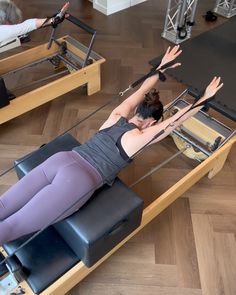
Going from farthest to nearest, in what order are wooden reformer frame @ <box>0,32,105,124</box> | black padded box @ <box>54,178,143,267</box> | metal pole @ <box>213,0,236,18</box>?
metal pole @ <box>213,0,236,18</box>
wooden reformer frame @ <box>0,32,105,124</box>
black padded box @ <box>54,178,143,267</box>

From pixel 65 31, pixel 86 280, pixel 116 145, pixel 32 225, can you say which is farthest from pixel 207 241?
pixel 65 31

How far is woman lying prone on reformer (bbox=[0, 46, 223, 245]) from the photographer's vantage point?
4.36 feet

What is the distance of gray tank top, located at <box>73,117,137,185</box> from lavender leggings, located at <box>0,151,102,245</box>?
1.5 inches

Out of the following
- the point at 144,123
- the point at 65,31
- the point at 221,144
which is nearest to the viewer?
the point at 144,123

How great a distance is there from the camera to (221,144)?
6.38ft

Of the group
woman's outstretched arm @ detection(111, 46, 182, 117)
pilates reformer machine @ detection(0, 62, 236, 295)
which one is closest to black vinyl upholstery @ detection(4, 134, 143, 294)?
pilates reformer machine @ detection(0, 62, 236, 295)

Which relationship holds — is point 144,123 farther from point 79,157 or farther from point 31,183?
point 31,183

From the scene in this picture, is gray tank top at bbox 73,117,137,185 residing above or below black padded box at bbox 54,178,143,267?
above

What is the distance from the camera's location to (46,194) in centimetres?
135

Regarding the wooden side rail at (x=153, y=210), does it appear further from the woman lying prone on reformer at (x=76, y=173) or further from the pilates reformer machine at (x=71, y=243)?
the woman lying prone on reformer at (x=76, y=173)

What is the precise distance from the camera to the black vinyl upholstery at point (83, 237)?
133 centimetres

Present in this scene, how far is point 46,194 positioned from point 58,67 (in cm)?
201

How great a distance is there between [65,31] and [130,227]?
116 inches

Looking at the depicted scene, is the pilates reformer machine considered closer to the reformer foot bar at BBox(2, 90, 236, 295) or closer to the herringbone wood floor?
the reformer foot bar at BBox(2, 90, 236, 295)
